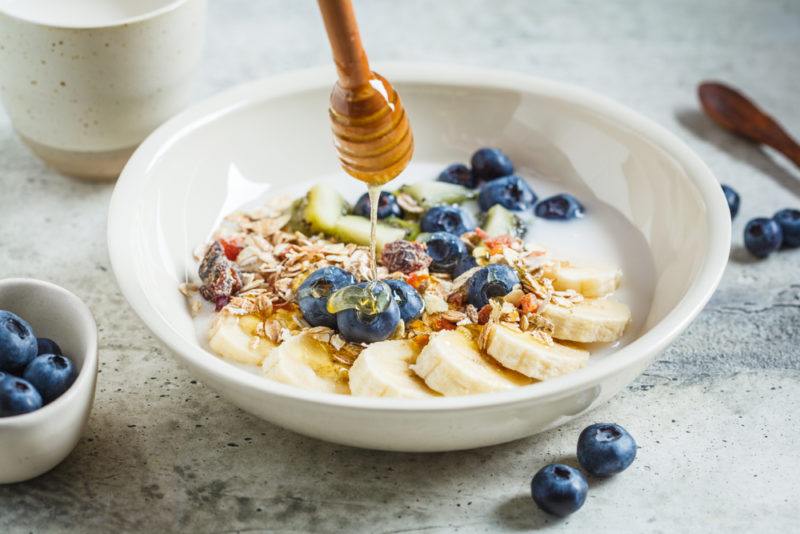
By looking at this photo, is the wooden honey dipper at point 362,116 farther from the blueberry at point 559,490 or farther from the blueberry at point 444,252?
the blueberry at point 559,490

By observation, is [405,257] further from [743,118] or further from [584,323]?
[743,118]

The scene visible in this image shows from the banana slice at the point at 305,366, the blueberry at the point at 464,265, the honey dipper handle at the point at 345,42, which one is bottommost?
the blueberry at the point at 464,265

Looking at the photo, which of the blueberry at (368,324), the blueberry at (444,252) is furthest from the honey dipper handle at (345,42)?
the blueberry at (444,252)

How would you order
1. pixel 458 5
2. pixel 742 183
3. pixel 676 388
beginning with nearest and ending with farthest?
pixel 676 388 → pixel 742 183 → pixel 458 5

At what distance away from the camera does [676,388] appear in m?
1.47

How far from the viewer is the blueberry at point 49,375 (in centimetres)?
124

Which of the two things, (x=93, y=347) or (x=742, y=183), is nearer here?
(x=93, y=347)

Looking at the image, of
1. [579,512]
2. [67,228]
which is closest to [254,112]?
[67,228]

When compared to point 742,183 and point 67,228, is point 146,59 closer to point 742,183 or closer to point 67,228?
point 67,228

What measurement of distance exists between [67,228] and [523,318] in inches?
34.7

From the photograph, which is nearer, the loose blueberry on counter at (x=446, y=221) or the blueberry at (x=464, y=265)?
the blueberry at (x=464, y=265)

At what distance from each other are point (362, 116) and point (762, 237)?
2.83 feet

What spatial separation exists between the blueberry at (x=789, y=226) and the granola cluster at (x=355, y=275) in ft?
1.64

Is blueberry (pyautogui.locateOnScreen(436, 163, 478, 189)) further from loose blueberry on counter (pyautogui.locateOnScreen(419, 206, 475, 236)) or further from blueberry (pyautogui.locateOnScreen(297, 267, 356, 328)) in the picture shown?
blueberry (pyautogui.locateOnScreen(297, 267, 356, 328))
